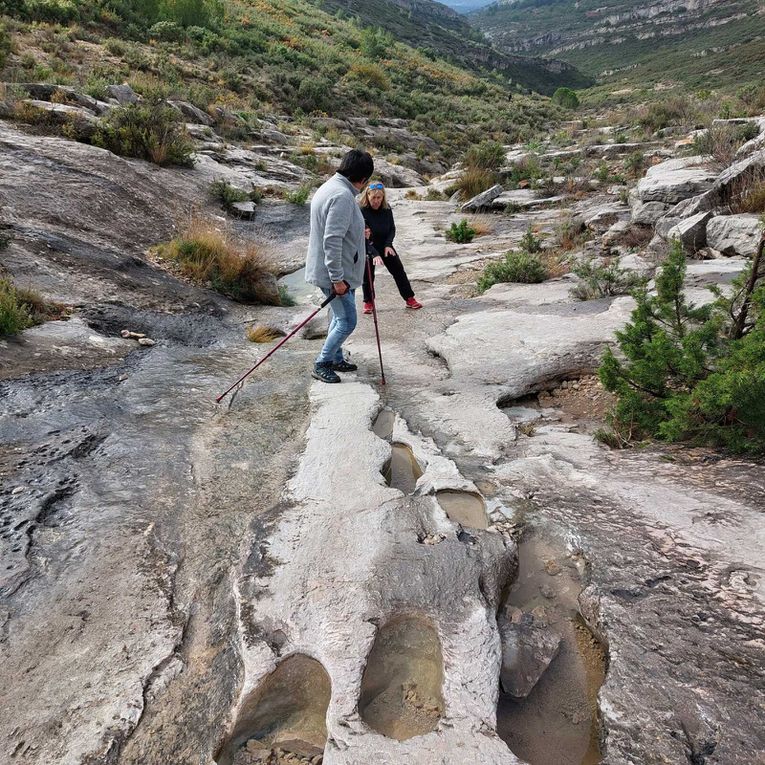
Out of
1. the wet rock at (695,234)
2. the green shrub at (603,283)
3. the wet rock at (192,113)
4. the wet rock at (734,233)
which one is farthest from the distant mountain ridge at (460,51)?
the green shrub at (603,283)

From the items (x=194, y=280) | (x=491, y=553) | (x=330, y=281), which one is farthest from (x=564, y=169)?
(x=491, y=553)

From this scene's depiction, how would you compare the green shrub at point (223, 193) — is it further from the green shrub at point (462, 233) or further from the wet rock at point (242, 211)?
the green shrub at point (462, 233)

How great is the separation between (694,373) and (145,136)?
11.3 m

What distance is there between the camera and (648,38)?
109 meters

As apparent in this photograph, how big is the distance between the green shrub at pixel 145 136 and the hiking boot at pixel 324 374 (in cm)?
832

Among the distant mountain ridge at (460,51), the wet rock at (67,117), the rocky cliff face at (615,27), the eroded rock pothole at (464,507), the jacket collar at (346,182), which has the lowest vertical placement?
the eroded rock pothole at (464,507)

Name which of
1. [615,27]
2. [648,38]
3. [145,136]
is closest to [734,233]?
[145,136]

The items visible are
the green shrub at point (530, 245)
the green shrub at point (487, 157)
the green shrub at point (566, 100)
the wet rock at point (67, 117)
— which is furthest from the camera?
the green shrub at point (566, 100)

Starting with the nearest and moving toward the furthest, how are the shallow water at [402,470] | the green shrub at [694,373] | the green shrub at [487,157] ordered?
the green shrub at [694,373] < the shallow water at [402,470] < the green shrub at [487,157]

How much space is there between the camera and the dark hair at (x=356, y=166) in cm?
405

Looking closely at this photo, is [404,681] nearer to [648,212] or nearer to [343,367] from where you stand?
[343,367]

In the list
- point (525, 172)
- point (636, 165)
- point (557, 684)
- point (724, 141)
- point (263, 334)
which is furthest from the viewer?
point (525, 172)

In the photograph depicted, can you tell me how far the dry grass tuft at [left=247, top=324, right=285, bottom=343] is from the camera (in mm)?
5738

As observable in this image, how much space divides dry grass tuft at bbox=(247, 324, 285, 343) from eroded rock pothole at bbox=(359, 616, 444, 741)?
4.20 meters
